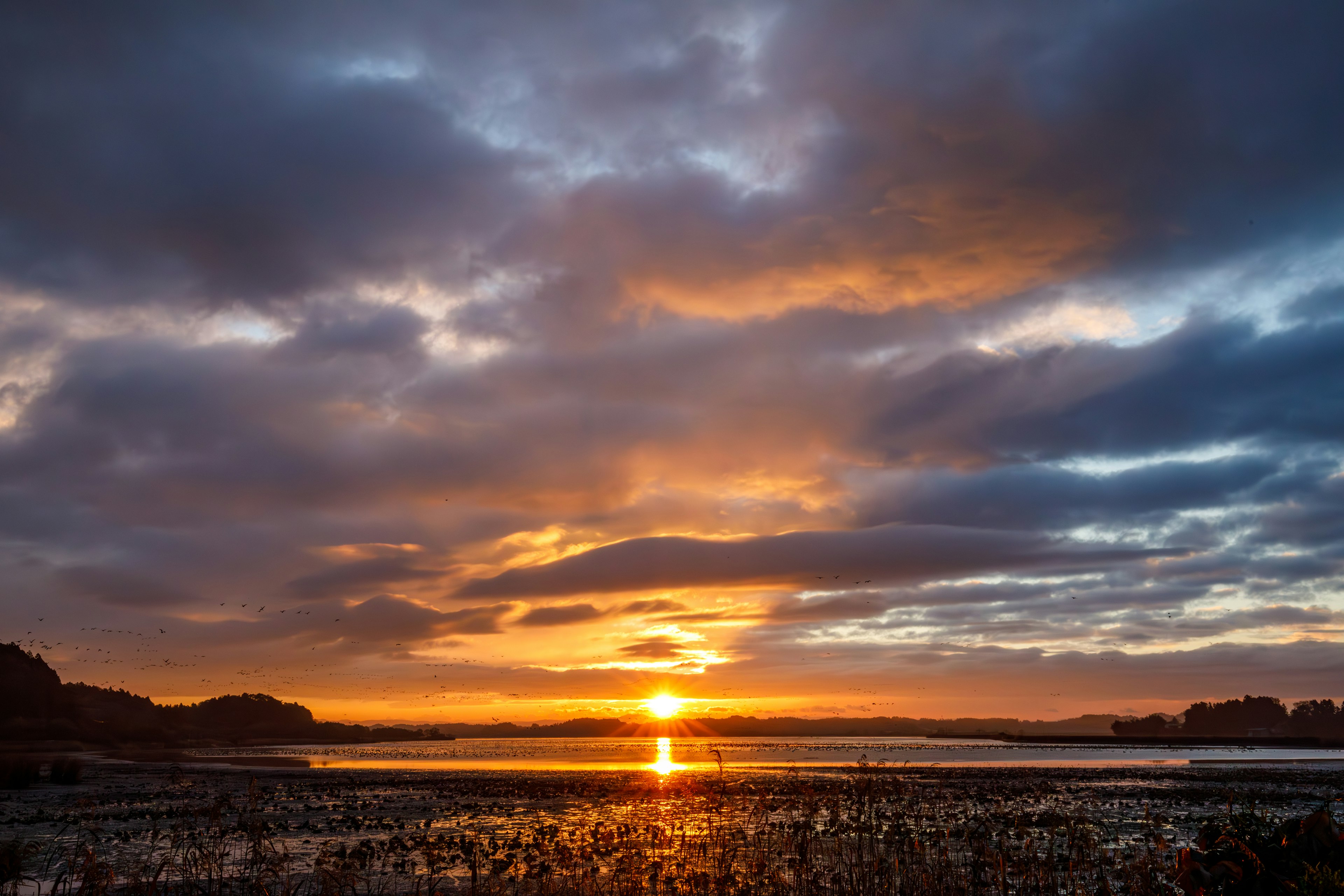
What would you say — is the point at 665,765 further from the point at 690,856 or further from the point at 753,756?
the point at 690,856

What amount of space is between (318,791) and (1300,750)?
160 metres

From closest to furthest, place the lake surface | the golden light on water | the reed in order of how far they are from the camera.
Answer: the reed, the golden light on water, the lake surface

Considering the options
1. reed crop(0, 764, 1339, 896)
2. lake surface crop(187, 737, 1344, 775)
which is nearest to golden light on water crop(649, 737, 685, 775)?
lake surface crop(187, 737, 1344, 775)

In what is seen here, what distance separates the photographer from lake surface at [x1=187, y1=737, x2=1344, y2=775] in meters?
79.8

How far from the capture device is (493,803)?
131 ft

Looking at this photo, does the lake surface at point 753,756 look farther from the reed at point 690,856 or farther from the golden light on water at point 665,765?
the reed at point 690,856

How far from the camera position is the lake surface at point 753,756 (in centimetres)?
7981

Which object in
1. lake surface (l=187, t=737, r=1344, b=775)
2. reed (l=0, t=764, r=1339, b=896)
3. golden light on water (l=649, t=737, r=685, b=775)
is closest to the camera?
reed (l=0, t=764, r=1339, b=896)

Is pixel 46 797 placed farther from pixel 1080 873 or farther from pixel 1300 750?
pixel 1300 750

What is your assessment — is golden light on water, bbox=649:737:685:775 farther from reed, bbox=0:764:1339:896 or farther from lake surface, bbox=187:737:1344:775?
reed, bbox=0:764:1339:896

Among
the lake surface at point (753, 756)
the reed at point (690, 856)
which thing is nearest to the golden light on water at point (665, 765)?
the lake surface at point (753, 756)

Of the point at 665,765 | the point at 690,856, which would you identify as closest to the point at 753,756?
the point at 665,765

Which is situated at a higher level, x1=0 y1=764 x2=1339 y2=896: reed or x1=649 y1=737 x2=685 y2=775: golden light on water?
x1=0 y1=764 x2=1339 y2=896: reed

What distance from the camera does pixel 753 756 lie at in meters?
99.6
